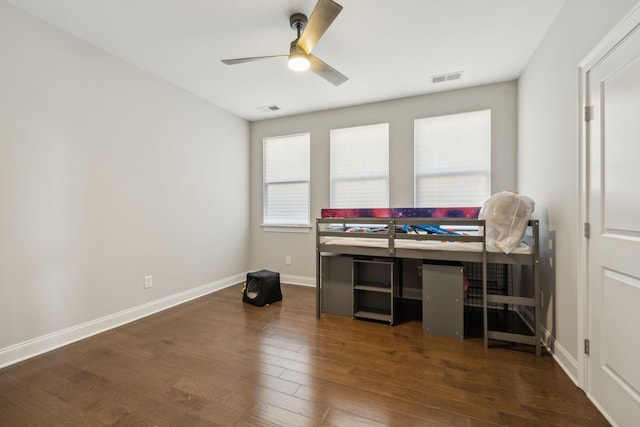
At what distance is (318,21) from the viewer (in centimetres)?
179

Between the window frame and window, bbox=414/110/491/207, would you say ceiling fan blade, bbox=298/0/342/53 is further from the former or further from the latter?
the window frame

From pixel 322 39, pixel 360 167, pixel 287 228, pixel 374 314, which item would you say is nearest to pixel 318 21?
pixel 322 39

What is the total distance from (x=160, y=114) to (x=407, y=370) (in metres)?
3.55

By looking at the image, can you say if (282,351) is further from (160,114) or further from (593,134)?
(160,114)

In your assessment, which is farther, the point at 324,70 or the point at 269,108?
the point at 269,108

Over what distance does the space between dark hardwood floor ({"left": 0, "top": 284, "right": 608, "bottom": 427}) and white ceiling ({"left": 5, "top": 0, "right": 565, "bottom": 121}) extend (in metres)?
2.63

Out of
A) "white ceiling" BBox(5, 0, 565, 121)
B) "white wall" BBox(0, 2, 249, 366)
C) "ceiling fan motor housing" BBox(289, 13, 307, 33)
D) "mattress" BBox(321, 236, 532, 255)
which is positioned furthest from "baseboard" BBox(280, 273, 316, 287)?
"ceiling fan motor housing" BBox(289, 13, 307, 33)

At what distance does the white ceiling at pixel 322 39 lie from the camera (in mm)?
2037

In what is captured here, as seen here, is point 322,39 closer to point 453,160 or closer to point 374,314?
point 453,160

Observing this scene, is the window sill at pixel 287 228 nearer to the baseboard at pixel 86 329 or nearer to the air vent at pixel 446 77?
the baseboard at pixel 86 329

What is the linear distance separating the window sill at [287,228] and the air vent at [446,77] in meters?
2.50

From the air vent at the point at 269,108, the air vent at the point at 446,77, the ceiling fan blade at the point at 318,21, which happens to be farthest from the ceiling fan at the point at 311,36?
the air vent at the point at 269,108

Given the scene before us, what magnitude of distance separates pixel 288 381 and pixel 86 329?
2015 mm

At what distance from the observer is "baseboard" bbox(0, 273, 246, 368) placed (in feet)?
6.72
